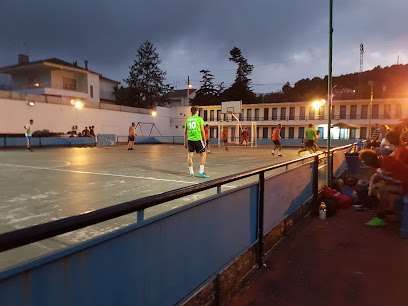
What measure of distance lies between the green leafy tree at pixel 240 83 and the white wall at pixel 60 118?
32.2 metres

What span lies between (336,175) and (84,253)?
30.1 ft

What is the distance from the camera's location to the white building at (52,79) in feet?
132

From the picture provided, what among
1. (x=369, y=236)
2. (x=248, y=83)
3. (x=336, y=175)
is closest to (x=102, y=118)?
(x=336, y=175)

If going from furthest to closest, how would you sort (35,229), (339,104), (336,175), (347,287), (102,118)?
(339,104) → (102,118) → (336,175) → (347,287) → (35,229)

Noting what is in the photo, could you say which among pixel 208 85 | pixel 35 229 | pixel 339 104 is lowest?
pixel 35 229

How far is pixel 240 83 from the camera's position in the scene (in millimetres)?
74625

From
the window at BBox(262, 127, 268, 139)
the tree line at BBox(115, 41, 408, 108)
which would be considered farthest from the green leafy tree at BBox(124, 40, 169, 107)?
the window at BBox(262, 127, 268, 139)

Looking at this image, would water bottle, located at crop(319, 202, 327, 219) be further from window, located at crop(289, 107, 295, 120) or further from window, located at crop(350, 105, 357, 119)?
window, located at crop(350, 105, 357, 119)

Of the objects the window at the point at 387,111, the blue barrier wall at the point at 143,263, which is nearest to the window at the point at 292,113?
the window at the point at 387,111

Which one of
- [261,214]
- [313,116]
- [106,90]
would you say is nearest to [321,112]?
[313,116]

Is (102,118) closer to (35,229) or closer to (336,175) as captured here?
(336,175)

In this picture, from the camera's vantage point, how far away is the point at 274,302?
9.90 ft

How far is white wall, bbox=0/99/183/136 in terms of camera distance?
1084 inches

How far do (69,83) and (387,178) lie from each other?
47.3 meters
